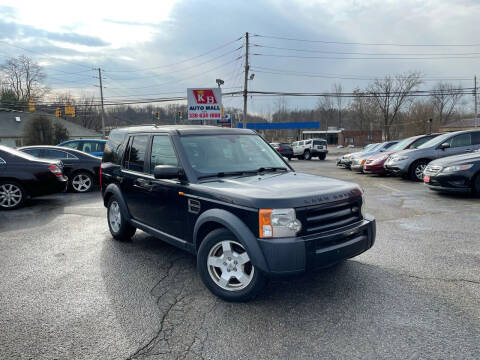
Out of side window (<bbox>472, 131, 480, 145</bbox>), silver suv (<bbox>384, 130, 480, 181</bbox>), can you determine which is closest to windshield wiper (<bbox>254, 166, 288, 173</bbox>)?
silver suv (<bbox>384, 130, 480, 181</bbox>)

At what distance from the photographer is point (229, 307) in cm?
328

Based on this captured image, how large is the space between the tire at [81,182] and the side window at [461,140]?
12.2m

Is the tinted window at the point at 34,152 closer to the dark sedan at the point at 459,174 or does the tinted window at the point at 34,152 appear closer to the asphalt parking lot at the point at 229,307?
the asphalt parking lot at the point at 229,307

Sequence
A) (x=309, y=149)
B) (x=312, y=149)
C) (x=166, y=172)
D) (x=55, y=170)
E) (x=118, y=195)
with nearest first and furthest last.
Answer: (x=166, y=172) → (x=118, y=195) → (x=55, y=170) → (x=312, y=149) → (x=309, y=149)

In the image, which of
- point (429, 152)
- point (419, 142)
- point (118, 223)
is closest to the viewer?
point (118, 223)

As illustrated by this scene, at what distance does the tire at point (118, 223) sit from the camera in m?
5.31

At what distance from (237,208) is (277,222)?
421 millimetres

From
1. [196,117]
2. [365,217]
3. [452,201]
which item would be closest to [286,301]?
[365,217]

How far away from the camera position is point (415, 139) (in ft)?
43.3

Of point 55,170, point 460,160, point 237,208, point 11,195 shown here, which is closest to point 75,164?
point 55,170

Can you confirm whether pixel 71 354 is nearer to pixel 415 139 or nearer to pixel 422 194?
pixel 422 194

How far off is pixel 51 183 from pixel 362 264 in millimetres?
7624

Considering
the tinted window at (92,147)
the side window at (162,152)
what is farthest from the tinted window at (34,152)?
the side window at (162,152)

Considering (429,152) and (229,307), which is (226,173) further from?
(429,152)
